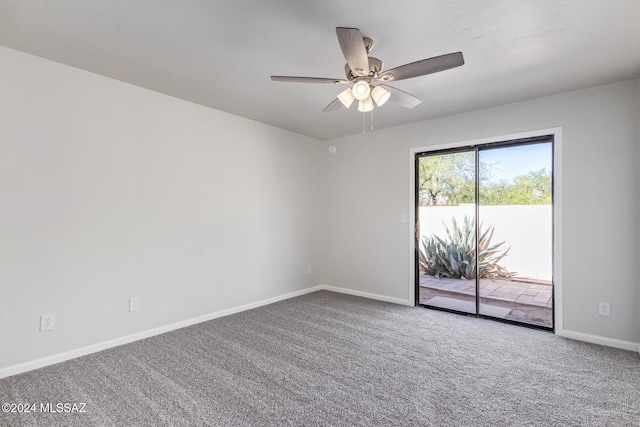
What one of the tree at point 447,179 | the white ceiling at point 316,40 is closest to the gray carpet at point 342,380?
the tree at point 447,179

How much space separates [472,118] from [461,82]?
39.1 inches

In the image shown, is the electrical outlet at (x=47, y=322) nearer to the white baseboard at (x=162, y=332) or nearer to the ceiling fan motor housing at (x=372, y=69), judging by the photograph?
the white baseboard at (x=162, y=332)

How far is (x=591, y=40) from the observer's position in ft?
7.45

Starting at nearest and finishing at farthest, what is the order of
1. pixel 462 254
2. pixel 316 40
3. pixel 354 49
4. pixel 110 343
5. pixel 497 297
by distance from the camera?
1. pixel 354 49
2. pixel 316 40
3. pixel 110 343
4. pixel 497 297
5. pixel 462 254

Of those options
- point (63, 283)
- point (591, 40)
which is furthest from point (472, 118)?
point (63, 283)

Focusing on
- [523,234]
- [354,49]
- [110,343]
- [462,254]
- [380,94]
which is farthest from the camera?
[462,254]

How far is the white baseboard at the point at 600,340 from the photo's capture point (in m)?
2.90

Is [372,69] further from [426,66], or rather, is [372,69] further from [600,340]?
[600,340]

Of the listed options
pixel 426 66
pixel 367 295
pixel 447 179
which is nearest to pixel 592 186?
pixel 447 179

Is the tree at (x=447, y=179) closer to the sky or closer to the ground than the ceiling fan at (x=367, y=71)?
closer to the ground

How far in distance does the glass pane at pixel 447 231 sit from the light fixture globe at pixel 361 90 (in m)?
2.22

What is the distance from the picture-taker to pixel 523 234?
359 centimetres

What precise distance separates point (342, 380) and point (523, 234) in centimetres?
262

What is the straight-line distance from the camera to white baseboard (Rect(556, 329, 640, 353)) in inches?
114
